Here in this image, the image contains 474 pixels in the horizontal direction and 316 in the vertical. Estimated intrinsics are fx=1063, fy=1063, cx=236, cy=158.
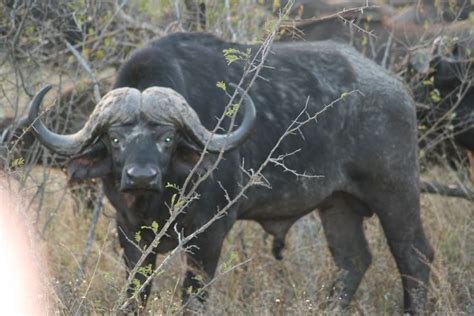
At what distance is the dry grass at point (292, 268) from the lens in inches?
229

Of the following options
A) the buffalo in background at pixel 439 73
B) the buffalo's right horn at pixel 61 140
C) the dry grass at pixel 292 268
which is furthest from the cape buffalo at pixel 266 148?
the buffalo in background at pixel 439 73

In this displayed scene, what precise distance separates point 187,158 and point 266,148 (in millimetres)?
704

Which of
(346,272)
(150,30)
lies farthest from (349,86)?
(150,30)

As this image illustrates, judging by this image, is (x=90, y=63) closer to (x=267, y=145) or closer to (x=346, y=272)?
(x=267, y=145)

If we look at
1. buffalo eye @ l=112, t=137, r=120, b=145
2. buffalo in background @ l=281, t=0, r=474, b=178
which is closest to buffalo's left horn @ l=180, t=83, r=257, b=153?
buffalo eye @ l=112, t=137, r=120, b=145

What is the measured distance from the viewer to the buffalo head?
521 centimetres

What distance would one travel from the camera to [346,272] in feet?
21.4

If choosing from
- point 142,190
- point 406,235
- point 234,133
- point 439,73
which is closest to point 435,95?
point 439,73

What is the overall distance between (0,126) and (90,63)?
757 millimetres

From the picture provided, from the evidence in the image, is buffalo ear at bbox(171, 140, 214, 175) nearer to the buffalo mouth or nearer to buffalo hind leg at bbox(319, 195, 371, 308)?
the buffalo mouth

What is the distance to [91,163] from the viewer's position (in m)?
5.38

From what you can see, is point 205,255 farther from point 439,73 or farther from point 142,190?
point 439,73

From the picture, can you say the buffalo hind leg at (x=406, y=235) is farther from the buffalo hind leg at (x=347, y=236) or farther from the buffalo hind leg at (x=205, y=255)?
the buffalo hind leg at (x=205, y=255)

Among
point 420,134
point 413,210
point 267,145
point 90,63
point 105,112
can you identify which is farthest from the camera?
point 420,134
